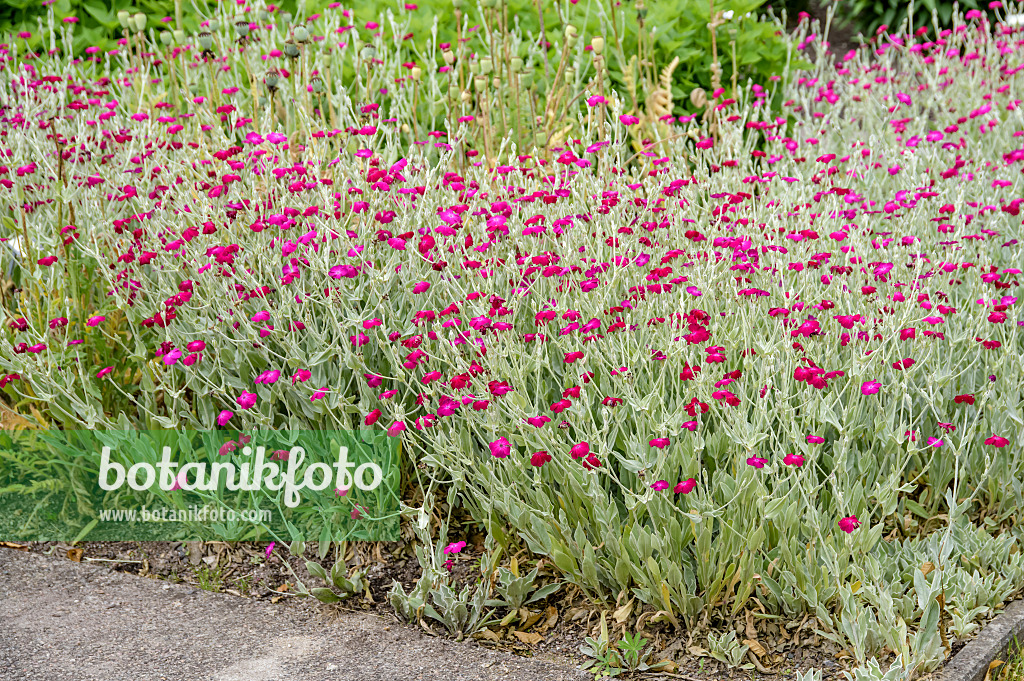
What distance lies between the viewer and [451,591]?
9.04 ft

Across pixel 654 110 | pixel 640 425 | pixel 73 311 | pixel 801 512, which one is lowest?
pixel 801 512

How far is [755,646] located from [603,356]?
2.99 feet

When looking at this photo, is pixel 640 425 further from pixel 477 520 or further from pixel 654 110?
pixel 654 110

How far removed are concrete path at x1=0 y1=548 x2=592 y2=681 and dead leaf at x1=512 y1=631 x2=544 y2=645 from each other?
0.10 meters

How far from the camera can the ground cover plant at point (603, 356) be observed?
2602 mm

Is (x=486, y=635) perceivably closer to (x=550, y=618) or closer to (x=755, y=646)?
(x=550, y=618)

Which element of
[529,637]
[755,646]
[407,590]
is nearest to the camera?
[755,646]

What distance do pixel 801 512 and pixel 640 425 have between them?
54 centimetres

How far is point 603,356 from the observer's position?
3.00 metres

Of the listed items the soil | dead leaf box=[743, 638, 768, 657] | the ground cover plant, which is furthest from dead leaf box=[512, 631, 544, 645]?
dead leaf box=[743, 638, 768, 657]

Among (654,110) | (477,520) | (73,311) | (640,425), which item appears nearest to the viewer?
(640,425)

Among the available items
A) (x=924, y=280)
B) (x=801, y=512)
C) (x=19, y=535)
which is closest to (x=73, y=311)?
(x=19, y=535)

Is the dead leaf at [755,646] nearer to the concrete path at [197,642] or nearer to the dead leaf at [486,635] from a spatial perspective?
the concrete path at [197,642]

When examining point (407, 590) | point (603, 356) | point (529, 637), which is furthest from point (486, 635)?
point (603, 356)
